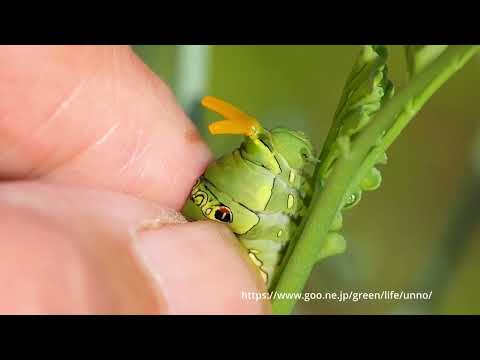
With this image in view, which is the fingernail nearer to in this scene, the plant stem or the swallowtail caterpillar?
the swallowtail caterpillar

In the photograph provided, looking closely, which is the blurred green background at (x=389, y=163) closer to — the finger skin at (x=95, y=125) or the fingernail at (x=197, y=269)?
the finger skin at (x=95, y=125)

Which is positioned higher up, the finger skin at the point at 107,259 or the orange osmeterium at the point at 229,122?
the orange osmeterium at the point at 229,122

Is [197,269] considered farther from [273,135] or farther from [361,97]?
[361,97]

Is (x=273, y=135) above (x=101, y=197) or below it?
above

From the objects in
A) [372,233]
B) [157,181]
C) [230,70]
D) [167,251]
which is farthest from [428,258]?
[167,251]

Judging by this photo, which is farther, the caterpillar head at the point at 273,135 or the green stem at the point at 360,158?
the caterpillar head at the point at 273,135

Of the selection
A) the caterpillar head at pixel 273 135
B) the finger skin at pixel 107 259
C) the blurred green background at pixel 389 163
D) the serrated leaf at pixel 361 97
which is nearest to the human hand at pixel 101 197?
the finger skin at pixel 107 259

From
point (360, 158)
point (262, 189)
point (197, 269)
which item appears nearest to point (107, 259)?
point (197, 269)
